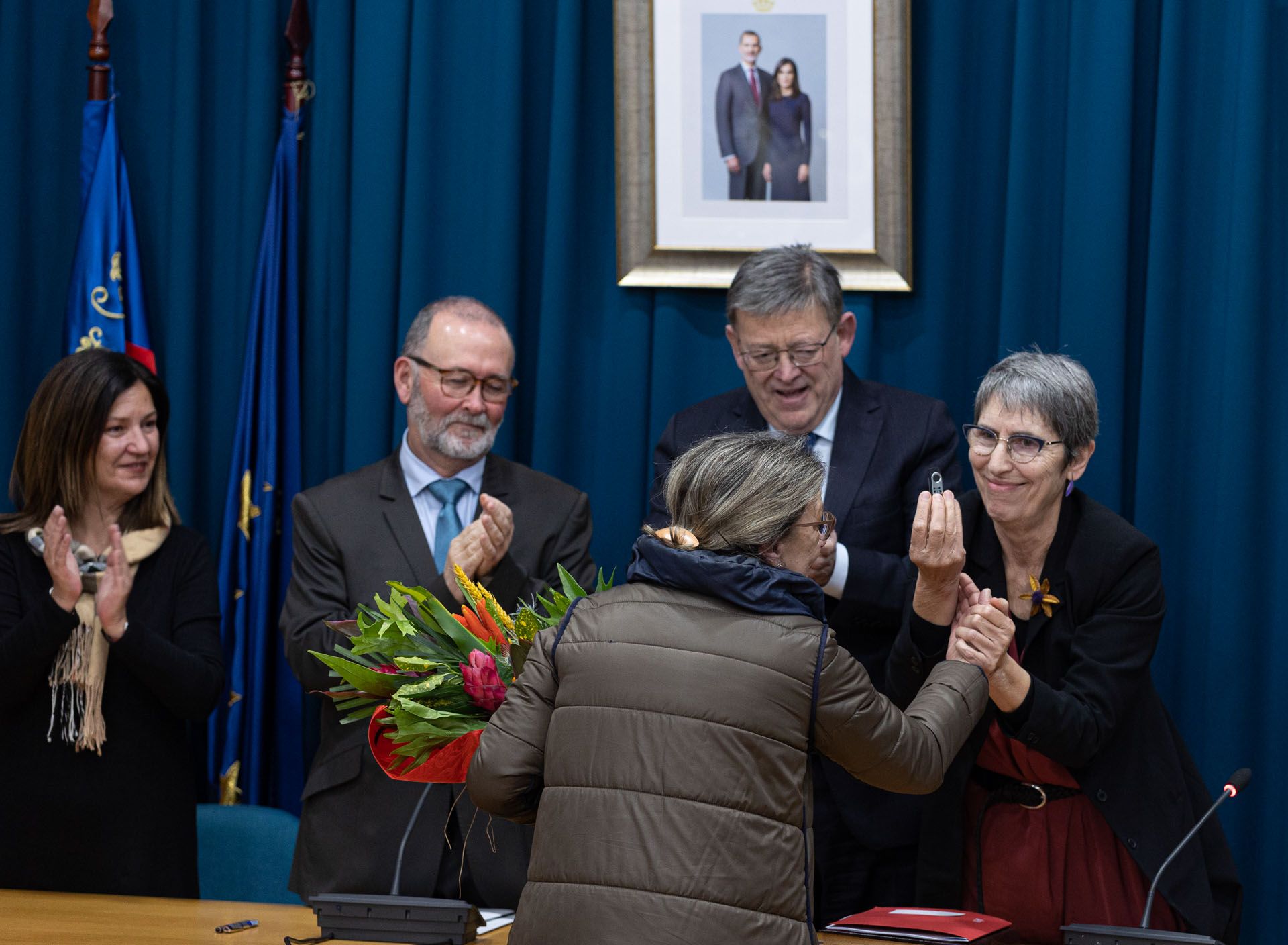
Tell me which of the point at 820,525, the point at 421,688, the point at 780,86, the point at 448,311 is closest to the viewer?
the point at 820,525

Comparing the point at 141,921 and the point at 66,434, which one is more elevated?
the point at 66,434

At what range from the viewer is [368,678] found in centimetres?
233

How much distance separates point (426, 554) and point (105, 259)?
4.95ft

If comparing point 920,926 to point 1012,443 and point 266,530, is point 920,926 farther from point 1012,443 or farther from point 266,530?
point 266,530

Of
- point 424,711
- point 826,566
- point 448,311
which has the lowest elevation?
point 424,711

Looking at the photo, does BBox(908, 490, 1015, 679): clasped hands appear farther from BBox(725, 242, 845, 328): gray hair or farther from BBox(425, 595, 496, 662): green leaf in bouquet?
BBox(425, 595, 496, 662): green leaf in bouquet

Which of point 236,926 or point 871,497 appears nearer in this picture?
point 236,926

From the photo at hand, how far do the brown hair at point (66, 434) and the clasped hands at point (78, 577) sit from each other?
16 centimetres

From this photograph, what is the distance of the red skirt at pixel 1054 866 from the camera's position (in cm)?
262

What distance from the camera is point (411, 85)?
3.84 m

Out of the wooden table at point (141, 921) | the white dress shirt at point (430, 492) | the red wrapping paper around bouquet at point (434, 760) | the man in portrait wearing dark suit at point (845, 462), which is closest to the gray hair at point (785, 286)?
the man in portrait wearing dark suit at point (845, 462)

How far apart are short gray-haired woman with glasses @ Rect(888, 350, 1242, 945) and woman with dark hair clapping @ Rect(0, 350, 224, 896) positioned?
68.1 inches

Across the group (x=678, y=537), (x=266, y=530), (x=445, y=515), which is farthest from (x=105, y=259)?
(x=678, y=537)

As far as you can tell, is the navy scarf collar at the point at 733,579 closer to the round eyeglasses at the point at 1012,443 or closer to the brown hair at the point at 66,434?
the round eyeglasses at the point at 1012,443
